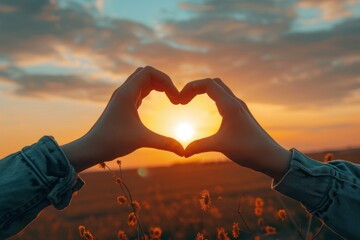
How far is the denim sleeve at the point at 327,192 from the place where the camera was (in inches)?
90.5

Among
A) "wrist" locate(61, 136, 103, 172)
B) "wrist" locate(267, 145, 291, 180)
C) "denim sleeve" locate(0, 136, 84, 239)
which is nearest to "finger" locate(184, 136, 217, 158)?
"wrist" locate(267, 145, 291, 180)

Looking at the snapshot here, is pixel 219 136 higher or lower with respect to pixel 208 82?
lower

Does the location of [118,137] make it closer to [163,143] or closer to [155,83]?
[163,143]

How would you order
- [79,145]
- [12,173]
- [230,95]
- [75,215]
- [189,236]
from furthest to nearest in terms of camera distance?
[75,215] < [189,236] < [230,95] < [79,145] < [12,173]

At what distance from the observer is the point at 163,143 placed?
2348 mm

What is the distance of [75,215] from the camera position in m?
25.7

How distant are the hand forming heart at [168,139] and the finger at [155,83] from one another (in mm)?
46

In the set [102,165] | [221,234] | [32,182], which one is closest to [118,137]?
[32,182]

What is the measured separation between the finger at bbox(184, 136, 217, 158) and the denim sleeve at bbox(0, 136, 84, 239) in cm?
54

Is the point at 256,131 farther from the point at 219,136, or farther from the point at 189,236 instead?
the point at 189,236

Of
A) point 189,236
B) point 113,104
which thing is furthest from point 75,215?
point 113,104

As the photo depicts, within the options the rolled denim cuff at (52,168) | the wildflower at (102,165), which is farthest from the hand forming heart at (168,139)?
the wildflower at (102,165)

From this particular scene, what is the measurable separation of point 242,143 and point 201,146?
0.63ft

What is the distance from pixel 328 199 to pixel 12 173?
4.60 feet
